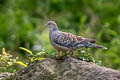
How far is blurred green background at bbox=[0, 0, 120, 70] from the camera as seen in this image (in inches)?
816

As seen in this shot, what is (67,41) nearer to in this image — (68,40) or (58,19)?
(68,40)

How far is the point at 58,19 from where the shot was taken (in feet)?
77.7

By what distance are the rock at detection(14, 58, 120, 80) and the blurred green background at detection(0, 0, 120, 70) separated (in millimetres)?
9177

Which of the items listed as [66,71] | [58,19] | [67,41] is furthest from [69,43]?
[58,19]

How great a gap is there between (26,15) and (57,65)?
1450 centimetres

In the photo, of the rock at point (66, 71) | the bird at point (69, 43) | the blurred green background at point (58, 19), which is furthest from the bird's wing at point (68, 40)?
the blurred green background at point (58, 19)

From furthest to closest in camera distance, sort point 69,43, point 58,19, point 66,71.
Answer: point 58,19, point 69,43, point 66,71

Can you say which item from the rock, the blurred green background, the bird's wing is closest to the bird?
the bird's wing

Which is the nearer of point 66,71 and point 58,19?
point 66,71

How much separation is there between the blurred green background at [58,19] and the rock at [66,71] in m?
9.18

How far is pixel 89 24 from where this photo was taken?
23328 millimetres

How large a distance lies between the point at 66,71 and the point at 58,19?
13868 mm

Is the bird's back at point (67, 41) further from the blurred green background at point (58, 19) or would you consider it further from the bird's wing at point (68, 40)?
the blurred green background at point (58, 19)

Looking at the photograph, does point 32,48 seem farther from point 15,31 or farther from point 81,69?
point 81,69
